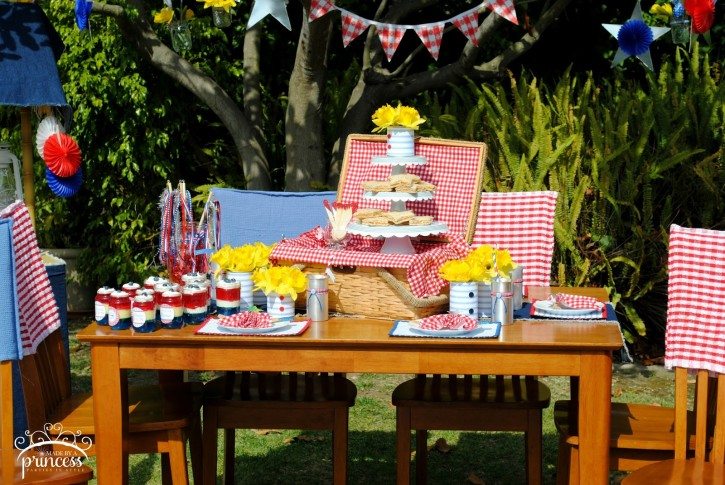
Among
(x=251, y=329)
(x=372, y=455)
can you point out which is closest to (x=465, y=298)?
(x=251, y=329)

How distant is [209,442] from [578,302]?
1.29 metres

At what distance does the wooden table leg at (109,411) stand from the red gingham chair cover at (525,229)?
1401 millimetres

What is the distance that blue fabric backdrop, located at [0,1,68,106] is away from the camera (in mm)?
4129

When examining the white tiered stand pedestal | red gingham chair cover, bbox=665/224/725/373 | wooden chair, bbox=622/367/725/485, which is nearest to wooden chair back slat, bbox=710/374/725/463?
wooden chair, bbox=622/367/725/485

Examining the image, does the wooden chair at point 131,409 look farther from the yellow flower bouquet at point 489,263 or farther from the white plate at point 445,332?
the yellow flower bouquet at point 489,263

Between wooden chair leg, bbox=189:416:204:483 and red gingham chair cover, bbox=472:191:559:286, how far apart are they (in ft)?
3.84

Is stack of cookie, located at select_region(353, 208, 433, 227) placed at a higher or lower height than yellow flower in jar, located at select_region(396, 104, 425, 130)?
lower

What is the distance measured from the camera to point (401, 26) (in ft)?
16.8

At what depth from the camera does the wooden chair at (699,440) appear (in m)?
3.01

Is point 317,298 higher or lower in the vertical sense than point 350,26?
lower

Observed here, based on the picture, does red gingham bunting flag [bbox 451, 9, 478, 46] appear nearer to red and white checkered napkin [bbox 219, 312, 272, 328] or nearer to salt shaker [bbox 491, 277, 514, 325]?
salt shaker [bbox 491, 277, 514, 325]

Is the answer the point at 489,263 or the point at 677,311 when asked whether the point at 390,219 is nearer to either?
the point at 489,263

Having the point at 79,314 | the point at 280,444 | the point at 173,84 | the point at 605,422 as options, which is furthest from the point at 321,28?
the point at 605,422

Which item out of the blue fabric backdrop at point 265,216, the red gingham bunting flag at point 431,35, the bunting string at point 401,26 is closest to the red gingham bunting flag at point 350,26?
the bunting string at point 401,26
